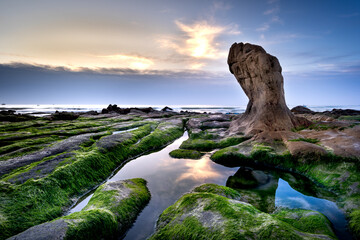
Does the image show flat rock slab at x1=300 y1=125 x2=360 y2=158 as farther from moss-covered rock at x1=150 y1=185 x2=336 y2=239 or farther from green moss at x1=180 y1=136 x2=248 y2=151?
moss-covered rock at x1=150 y1=185 x2=336 y2=239

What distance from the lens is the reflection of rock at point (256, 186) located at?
7799 millimetres

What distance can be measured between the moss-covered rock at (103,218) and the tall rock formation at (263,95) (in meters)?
13.9

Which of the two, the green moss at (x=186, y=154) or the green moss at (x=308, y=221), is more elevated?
the green moss at (x=308, y=221)

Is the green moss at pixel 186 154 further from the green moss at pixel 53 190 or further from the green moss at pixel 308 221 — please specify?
the green moss at pixel 308 221

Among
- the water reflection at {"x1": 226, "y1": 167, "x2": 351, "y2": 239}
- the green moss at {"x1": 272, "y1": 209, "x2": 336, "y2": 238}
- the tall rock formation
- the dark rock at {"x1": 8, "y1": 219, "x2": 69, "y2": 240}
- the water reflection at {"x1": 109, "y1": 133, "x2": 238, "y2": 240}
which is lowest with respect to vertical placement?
the water reflection at {"x1": 109, "y1": 133, "x2": 238, "y2": 240}

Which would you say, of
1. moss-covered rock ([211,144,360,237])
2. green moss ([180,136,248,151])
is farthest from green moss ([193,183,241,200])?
green moss ([180,136,248,151])

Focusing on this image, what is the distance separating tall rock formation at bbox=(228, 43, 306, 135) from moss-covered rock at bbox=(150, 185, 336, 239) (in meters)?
13.4

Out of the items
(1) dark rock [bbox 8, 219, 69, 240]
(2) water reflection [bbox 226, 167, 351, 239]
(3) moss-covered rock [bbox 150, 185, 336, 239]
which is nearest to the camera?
(3) moss-covered rock [bbox 150, 185, 336, 239]

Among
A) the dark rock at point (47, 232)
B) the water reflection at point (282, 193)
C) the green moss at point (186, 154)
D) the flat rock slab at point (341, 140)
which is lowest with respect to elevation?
the water reflection at point (282, 193)

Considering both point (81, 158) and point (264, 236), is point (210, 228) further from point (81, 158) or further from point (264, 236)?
point (81, 158)

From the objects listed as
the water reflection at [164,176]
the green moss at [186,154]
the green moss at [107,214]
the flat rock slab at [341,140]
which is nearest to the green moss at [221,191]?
the water reflection at [164,176]

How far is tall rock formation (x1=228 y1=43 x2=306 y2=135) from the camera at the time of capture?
18.0 metres

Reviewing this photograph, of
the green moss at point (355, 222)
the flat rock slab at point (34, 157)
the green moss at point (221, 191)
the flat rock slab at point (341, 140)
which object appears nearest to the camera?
the green moss at point (355, 222)

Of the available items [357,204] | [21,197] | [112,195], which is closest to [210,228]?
[112,195]
